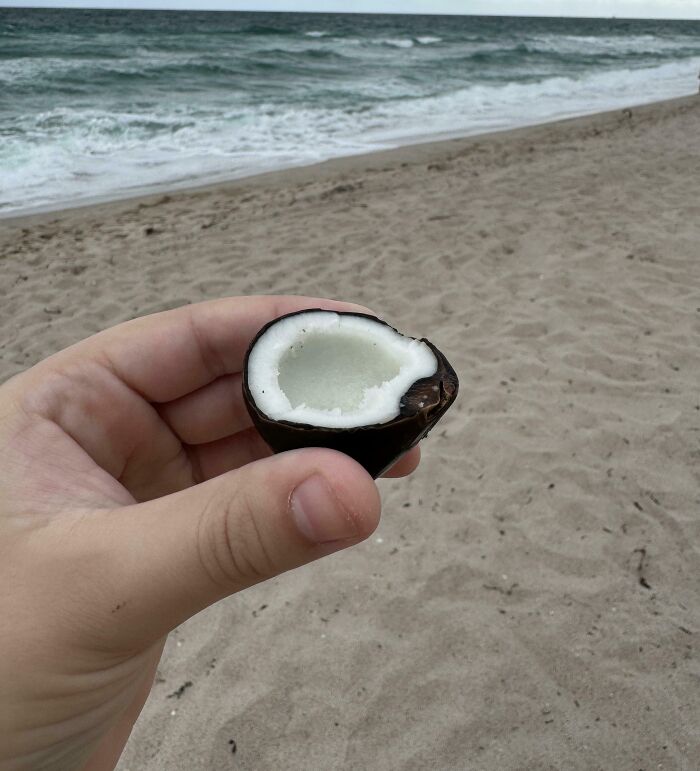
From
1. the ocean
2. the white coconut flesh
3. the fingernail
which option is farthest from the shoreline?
the fingernail

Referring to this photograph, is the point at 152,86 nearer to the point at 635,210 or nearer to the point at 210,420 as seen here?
the point at 635,210

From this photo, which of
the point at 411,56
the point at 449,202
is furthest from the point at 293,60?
the point at 449,202

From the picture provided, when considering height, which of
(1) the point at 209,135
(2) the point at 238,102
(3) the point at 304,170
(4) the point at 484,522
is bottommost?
(4) the point at 484,522

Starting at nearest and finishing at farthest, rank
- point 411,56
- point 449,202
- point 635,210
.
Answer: point 635,210
point 449,202
point 411,56

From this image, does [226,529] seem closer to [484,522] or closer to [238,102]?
[484,522]

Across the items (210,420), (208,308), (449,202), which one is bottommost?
(449,202)

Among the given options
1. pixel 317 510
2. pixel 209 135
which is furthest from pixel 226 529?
A: pixel 209 135

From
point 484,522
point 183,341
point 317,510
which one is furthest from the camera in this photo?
point 484,522
